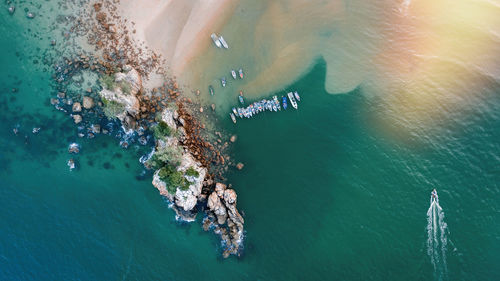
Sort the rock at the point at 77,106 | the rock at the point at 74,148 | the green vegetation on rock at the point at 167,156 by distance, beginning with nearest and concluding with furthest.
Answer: the green vegetation on rock at the point at 167,156
the rock at the point at 77,106
the rock at the point at 74,148

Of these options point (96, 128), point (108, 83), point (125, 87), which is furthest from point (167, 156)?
point (108, 83)

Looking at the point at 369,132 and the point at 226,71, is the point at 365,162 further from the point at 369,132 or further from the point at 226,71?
the point at 226,71

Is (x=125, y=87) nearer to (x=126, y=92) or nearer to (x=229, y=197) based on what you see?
(x=126, y=92)

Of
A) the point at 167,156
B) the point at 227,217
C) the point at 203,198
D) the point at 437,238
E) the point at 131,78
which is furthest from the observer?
Result: the point at 227,217

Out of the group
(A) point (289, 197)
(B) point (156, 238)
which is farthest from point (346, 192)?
(B) point (156, 238)

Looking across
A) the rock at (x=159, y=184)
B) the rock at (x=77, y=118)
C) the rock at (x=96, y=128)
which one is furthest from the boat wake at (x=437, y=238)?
the rock at (x=77, y=118)

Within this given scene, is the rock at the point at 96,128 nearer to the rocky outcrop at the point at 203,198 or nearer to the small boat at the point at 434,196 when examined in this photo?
the rocky outcrop at the point at 203,198

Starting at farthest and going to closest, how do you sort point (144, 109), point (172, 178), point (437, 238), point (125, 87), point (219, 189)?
point (144, 109) → point (437, 238) → point (219, 189) → point (125, 87) → point (172, 178)
